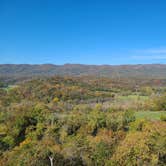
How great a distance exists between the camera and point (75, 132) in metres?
43.4

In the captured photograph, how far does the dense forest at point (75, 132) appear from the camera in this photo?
79.7 feet

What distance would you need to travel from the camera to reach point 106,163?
988 inches

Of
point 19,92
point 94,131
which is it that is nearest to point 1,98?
point 19,92

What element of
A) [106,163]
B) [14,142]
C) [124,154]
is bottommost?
[14,142]

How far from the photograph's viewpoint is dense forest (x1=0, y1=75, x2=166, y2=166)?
79.7 ft

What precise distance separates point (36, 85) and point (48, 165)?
68.4m

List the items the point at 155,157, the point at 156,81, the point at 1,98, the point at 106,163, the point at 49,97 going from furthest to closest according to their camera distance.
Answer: the point at 156,81, the point at 49,97, the point at 1,98, the point at 106,163, the point at 155,157

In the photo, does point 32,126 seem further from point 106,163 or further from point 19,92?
point 19,92

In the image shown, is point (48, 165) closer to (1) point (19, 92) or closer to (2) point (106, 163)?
(2) point (106, 163)

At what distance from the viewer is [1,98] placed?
74.9 metres

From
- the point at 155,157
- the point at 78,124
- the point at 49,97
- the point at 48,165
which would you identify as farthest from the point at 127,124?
the point at 49,97

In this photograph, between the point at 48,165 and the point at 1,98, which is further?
the point at 1,98

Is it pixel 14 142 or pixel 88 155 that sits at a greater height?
pixel 88 155

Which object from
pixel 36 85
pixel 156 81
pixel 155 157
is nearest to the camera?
pixel 155 157
